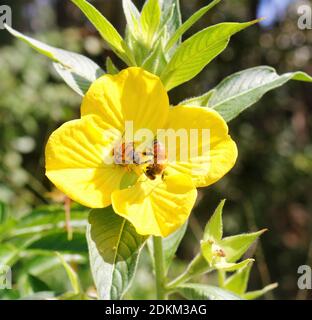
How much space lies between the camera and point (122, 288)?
0.74 m

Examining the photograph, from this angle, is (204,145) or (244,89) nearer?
A: (204,145)

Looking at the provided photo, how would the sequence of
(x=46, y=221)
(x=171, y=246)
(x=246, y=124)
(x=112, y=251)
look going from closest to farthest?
(x=112, y=251), (x=171, y=246), (x=46, y=221), (x=246, y=124)

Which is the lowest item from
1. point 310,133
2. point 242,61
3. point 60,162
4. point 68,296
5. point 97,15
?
point 68,296

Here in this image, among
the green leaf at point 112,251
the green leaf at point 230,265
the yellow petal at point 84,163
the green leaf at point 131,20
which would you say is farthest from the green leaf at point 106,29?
the green leaf at point 230,265

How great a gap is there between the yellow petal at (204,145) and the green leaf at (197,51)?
67 mm

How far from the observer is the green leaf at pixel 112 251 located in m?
0.74

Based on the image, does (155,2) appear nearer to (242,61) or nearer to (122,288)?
(122,288)

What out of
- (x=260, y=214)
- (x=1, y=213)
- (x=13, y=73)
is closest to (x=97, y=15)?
(x=1, y=213)

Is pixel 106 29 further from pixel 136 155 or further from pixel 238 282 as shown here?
pixel 238 282

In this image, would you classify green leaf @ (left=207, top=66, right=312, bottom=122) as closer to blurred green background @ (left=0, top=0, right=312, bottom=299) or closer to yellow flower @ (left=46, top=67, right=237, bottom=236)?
yellow flower @ (left=46, top=67, right=237, bottom=236)

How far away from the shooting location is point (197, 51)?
2.70ft

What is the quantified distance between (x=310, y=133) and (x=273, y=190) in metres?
0.47

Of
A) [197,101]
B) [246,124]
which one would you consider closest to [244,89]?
[197,101]

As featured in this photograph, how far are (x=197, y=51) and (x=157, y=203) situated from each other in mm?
249
